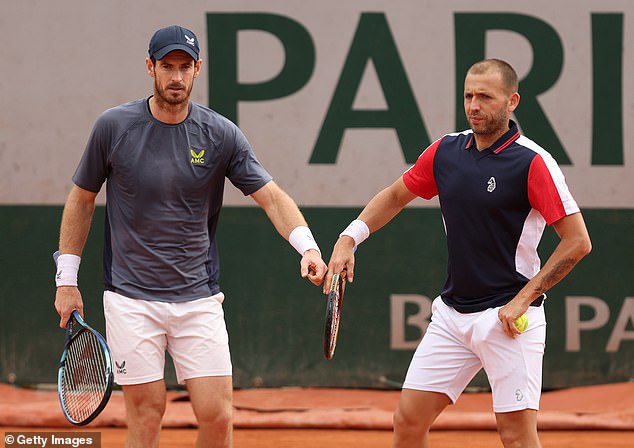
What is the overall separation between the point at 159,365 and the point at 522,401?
1445 millimetres

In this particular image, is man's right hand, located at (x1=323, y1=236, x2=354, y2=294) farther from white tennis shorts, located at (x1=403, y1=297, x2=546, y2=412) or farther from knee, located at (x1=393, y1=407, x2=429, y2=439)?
knee, located at (x1=393, y1=407, x2=429, y2=439)

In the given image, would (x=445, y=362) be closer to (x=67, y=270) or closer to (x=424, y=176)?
(x=424, y=176)

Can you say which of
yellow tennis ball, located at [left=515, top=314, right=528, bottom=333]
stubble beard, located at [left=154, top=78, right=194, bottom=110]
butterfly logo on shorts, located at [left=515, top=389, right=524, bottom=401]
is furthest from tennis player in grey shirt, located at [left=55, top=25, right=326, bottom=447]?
butterfly logo on shorts, located at [left=515, top=389, right=524, bottom=401]

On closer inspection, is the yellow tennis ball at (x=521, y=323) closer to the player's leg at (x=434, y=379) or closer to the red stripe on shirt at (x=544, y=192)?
the player's leg at (x=434, y=379)

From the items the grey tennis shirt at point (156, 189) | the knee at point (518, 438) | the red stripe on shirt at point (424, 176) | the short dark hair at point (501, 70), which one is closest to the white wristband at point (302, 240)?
the grey tennis shirt at point (156, 189)

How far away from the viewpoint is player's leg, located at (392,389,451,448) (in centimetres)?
445

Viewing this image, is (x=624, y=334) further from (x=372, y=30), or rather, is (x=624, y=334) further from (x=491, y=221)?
(x=491, y=221)

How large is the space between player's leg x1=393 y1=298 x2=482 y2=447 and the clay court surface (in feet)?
6.29

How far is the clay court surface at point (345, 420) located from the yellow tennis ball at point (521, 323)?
219 cm

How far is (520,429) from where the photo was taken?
4.33 m

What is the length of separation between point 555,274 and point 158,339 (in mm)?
1596

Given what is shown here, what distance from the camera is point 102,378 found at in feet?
14.0

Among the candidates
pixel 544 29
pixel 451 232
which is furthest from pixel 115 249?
pixel 544 29

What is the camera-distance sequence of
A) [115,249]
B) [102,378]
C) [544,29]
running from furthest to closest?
[544,29] < [115,249] < [102,378]
